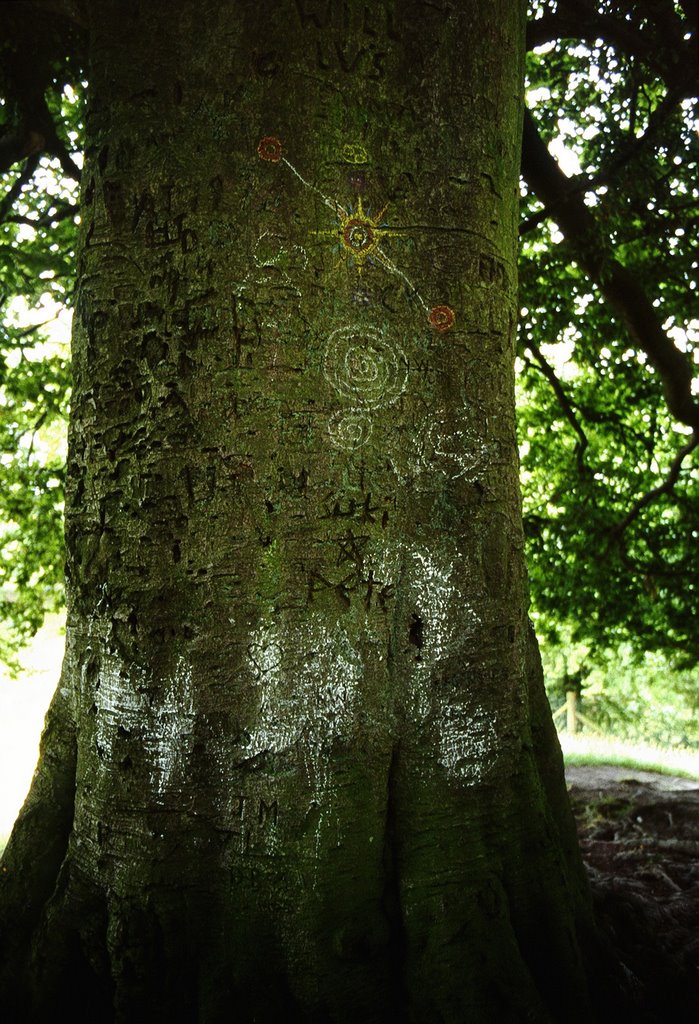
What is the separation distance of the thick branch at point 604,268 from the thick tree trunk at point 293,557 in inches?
111

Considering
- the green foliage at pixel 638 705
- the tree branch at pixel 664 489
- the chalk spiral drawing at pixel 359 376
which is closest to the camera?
the chalk spiral drawing at pixel 359 376

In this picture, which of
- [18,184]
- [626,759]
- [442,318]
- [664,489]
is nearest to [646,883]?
[664,489]

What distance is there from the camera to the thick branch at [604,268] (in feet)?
18.0

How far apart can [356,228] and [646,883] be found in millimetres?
3965

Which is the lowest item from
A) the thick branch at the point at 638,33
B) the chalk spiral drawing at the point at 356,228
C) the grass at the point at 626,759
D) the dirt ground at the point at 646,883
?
the dirt ground at the point at 646,883

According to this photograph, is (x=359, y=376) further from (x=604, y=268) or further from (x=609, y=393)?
(x=609, y=393)

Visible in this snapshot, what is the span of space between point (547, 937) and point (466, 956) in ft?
1.25

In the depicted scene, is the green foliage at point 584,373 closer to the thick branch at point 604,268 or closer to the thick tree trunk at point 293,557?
the thick branch at point 604,268

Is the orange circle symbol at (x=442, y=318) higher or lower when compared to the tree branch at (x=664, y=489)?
lower

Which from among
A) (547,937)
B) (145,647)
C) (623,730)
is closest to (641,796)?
(547,937)

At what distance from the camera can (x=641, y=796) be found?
6777mm

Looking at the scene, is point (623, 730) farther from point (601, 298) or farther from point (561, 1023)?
point (561, 1023)

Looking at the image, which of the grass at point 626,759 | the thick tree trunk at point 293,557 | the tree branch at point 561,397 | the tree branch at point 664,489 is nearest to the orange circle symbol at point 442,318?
the thick tree trunk at point 293,557

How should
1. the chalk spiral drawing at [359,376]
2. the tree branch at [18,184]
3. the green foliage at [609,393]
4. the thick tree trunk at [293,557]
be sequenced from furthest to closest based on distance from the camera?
the tree branch at [18,184] < the green foliage at [609,393] < the chalk spiral drawing at [359,376] < the thick tree trunk at [293,557]
